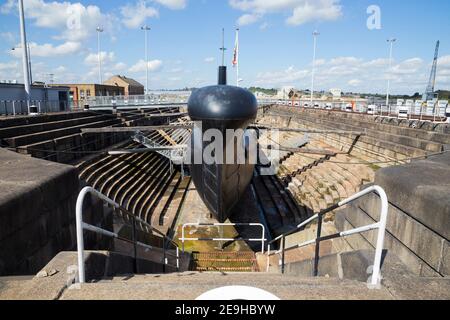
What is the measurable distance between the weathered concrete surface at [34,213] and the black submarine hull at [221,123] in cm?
362

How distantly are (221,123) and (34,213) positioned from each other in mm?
4643

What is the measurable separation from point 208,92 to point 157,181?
486 inches

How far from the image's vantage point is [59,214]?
15.3 feet

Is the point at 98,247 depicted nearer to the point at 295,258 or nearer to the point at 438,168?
the point at 295,258

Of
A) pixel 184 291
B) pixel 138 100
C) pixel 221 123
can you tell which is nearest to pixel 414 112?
pixel 221 123

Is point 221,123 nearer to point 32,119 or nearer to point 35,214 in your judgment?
point 35,214

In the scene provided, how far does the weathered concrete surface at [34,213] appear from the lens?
3584mm

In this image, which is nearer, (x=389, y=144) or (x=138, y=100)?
(x=389, y=144)

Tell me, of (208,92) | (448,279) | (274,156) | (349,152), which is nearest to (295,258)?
(208,92)

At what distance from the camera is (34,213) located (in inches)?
159

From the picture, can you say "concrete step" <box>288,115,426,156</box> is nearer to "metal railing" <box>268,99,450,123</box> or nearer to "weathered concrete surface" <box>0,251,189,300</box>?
"metal railing" <box>268,99,450,123</box>

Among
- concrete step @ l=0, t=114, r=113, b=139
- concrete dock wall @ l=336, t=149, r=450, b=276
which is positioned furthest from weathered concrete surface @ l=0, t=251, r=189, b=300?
concrete step @ l=0, t=114, r=113, b=139

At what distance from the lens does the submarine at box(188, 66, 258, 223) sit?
25.1 feet
